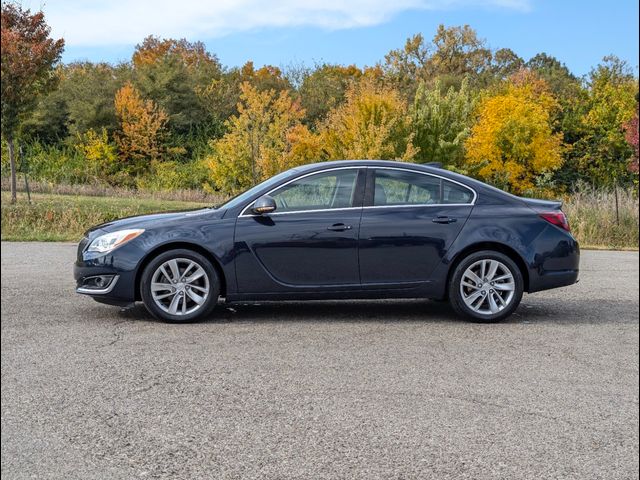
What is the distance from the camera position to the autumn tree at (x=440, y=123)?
80.3 ft

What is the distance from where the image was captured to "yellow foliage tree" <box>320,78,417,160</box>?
1636 cm

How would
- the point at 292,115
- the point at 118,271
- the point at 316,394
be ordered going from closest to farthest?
1. the point at 316,394
2. the point at 118,271
3. the point at 292,115

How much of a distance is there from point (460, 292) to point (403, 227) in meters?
0.76

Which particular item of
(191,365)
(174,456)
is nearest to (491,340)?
(191,365)

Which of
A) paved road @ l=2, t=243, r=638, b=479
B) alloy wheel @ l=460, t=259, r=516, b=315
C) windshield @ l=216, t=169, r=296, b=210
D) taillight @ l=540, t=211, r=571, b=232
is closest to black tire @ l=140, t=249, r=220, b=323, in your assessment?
paved road @ l=2, t=243, r=638, b=479

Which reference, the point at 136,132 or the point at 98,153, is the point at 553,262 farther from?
the point at 136,132

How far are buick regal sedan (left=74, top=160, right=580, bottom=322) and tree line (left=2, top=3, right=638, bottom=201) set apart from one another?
4.11 feet

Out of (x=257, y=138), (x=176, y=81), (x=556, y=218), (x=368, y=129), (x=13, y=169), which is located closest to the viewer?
(x=13, y=169)

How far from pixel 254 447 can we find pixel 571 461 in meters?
1.50

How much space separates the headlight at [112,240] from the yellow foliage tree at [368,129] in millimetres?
8999

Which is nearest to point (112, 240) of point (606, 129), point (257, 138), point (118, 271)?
point (118, 271)

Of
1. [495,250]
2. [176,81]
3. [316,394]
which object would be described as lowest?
[316,394]

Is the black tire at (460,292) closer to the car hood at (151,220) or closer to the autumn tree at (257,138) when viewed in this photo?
the car hood at (151,220)

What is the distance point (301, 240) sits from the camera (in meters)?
7.14
